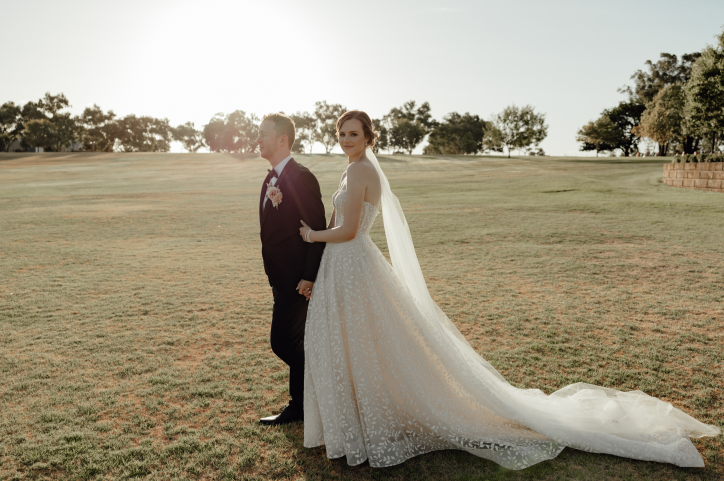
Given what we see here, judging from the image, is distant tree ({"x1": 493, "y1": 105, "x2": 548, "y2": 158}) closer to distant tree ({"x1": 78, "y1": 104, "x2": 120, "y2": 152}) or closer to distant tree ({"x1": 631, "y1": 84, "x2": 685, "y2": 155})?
distant tree ({"x1": 631, "y1": 84, "x2": 685, "y2": 155})

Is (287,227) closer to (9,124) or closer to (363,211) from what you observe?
(363,211)

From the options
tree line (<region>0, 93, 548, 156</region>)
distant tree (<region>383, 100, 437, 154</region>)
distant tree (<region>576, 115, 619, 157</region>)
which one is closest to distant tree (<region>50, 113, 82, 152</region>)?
tree line (<region>0, 93, 548, 156</region>)

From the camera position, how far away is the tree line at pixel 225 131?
88.6 m

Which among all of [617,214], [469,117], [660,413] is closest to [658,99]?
[617,214]

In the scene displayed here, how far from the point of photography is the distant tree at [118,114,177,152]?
10681 cm

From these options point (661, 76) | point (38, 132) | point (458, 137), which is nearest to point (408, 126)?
point (458, 137)

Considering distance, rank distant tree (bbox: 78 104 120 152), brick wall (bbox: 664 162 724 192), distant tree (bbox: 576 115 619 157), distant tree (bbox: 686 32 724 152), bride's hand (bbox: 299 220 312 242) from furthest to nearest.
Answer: distant tree (bbox: 78 104 120 152) → distant tree (bbox: 576 115 619 157) → distant tree (bbox: 686 32 724 152) → brick wall (bbox: 664 162 724 192) → bride's hand (bbox: 299 220 312 242)

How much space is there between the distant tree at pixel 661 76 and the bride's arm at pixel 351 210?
8143cm

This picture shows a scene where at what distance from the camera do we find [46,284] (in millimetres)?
9422

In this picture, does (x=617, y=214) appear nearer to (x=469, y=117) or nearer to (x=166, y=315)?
(x=166, y=315)

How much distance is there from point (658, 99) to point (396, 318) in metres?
64.9

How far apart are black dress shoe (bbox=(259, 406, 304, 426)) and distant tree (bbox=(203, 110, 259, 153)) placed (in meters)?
119

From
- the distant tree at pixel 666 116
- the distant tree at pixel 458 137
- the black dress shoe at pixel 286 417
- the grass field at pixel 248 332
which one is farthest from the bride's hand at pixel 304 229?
the distant tree at pixel 458 137

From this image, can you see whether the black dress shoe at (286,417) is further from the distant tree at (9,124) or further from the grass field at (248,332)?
the distant tree at (9,124)
